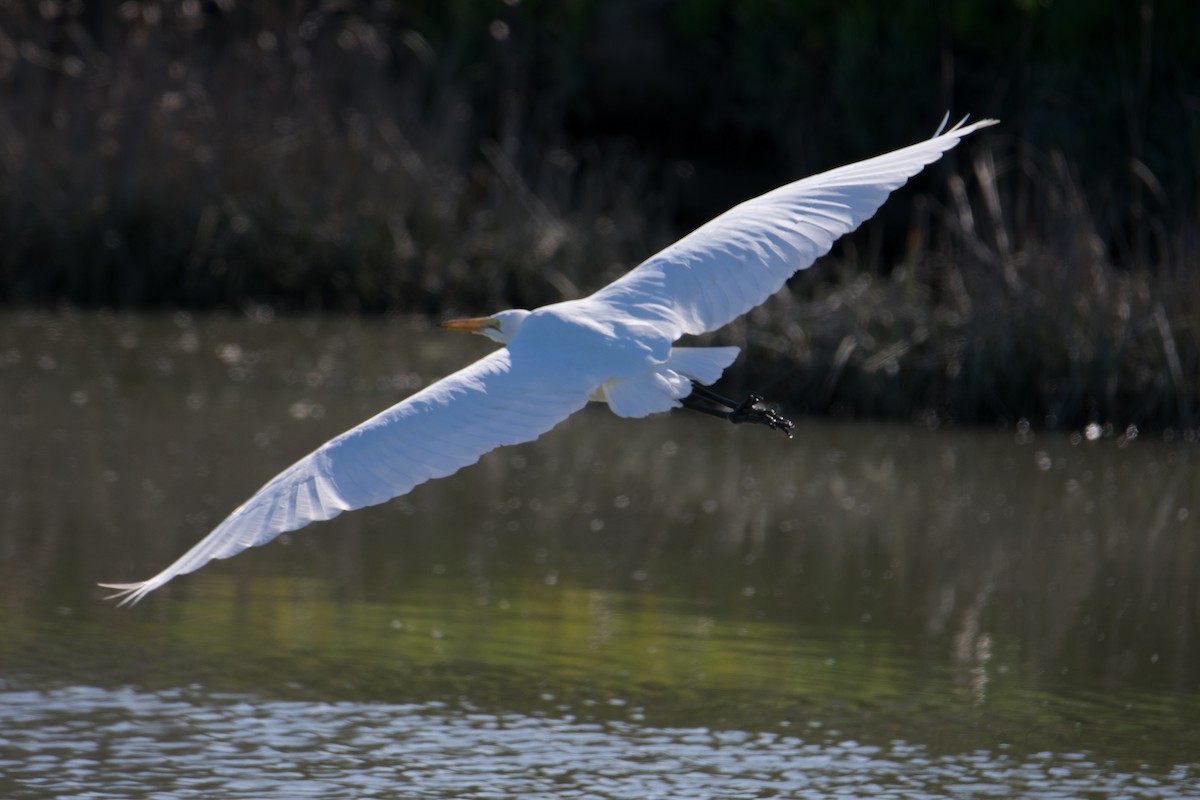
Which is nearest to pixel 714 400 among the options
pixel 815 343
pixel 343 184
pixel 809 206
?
pixel 809 206

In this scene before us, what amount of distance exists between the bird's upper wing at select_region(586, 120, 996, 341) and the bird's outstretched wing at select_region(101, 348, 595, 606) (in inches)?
24.6

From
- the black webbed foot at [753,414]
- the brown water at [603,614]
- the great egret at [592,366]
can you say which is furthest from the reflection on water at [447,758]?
the black webbed foot at [753,414]

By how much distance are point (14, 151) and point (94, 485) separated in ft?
17.6

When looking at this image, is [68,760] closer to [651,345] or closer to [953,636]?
[651,345]

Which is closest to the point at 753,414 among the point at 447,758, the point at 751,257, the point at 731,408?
the point at 731,408

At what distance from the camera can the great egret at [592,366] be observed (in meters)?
4.18

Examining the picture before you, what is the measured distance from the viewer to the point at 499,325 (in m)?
5.80

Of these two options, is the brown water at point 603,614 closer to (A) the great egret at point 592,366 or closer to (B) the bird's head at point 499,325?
(A) the great egret at point 592,366

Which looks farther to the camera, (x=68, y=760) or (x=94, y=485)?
(x=94, y=485)

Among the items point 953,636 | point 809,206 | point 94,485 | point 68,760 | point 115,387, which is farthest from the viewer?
point 115,387

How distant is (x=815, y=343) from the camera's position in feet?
33.4

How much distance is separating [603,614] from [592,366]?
6.00ft

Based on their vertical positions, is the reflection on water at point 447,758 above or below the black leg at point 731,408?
below

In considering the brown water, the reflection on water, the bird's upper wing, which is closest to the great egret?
the bird's upper wing
